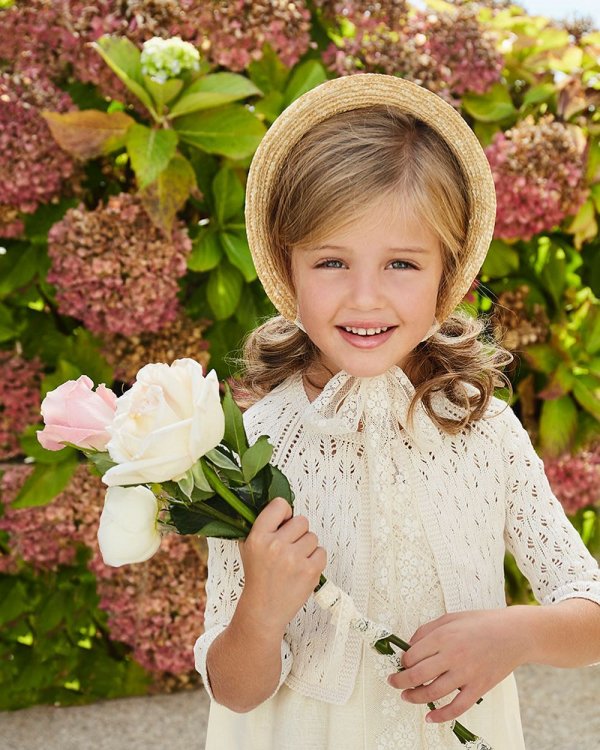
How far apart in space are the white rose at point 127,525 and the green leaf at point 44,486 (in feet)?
5.32

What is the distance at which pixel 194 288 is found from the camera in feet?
9.55

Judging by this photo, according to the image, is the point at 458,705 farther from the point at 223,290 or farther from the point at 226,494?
the point at 223,290

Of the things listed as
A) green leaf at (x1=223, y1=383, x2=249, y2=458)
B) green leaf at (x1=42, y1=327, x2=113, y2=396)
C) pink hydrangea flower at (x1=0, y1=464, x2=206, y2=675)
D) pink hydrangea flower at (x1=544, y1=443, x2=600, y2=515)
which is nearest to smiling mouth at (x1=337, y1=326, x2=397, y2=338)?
green leaf at (x1=223, y1=383, x2=249, y2=458)

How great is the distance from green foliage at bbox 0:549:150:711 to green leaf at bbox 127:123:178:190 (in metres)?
1.17

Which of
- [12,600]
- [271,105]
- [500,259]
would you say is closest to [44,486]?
[12,600]

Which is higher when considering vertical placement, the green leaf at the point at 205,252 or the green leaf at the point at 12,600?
the green leaf at the point at 205,252

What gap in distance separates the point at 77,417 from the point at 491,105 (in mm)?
2193

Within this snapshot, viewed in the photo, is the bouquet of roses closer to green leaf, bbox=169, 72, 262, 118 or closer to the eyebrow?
the eyebrow

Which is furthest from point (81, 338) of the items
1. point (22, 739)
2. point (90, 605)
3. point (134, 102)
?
point (22, 739)

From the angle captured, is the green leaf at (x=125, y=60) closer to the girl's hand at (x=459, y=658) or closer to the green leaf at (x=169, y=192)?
the green leaf at (x=169, y=192)

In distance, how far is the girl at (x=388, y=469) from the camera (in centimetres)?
128

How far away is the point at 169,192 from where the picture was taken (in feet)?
8.23

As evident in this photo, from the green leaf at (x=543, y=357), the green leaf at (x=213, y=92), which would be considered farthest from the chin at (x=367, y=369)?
the green leaf at (x=543, y=357)

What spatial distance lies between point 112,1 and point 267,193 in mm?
1447
